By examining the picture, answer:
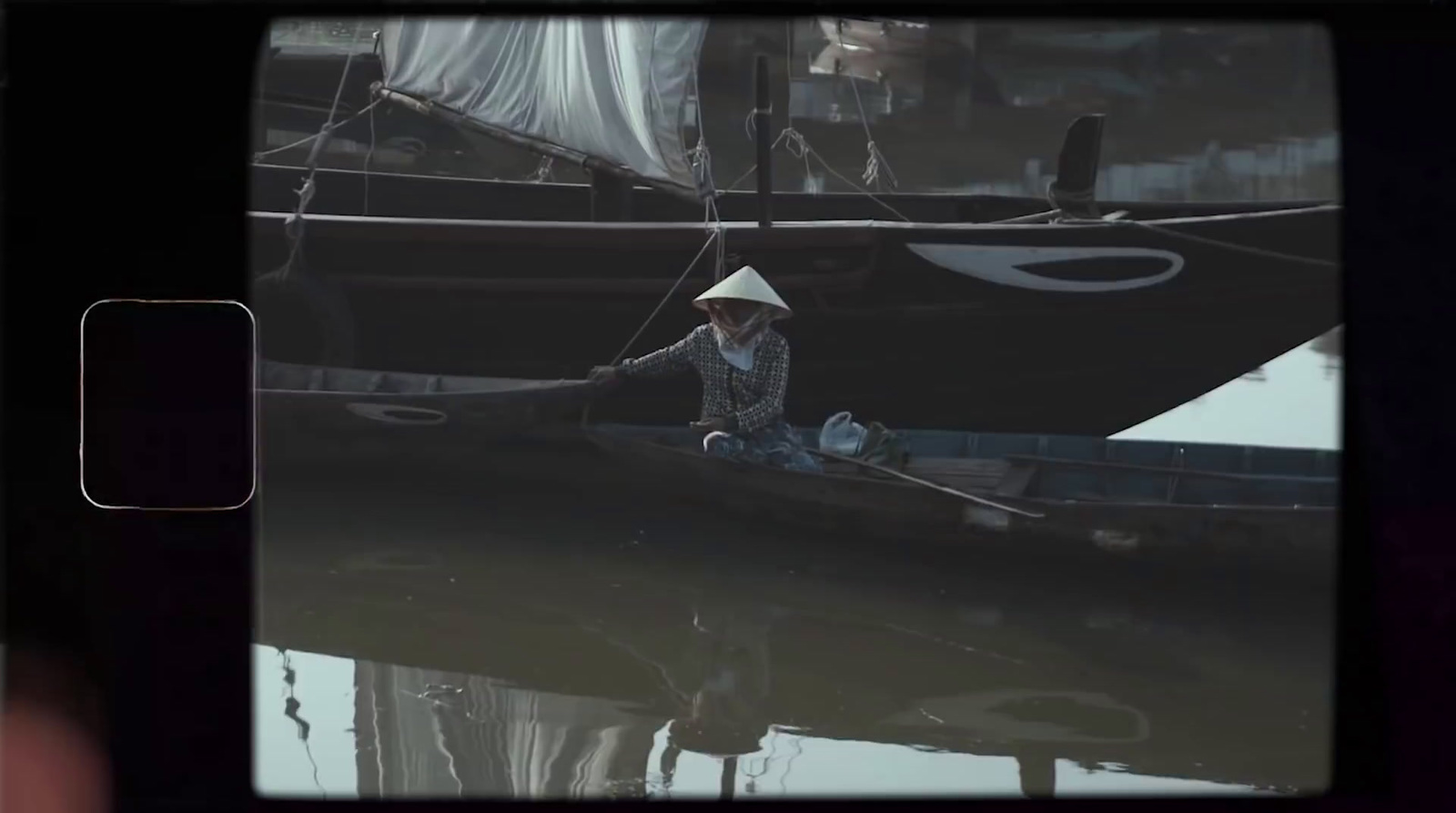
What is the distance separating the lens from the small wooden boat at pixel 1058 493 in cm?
474

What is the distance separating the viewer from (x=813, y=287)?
6977 mm

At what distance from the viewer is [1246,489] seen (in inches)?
211

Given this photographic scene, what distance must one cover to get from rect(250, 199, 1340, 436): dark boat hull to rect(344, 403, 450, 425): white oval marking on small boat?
834 millimetres

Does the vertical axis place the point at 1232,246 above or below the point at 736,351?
above

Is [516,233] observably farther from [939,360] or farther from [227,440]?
[227,440]

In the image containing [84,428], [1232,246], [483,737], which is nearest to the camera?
[84,428]

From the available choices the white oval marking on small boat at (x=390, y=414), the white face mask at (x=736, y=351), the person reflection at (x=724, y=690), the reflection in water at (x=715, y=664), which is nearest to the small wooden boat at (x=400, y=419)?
the white oval marking on small boat at (x=390, y=414)

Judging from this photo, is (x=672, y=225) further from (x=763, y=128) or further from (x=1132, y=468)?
(x=1132, y=468)

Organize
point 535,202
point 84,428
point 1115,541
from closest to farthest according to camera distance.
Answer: point 84,428 < point 1115,541 < point 535,202

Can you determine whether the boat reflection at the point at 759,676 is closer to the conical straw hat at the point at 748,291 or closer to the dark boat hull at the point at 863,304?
the conical straw hat at the point at 748,291

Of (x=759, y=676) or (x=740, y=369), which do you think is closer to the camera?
(x=759, y=676)

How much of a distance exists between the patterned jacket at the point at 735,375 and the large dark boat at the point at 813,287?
0.65m

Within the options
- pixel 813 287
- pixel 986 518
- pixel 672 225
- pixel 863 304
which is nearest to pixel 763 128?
pixel 672 225

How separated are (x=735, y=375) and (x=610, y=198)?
241 cm
